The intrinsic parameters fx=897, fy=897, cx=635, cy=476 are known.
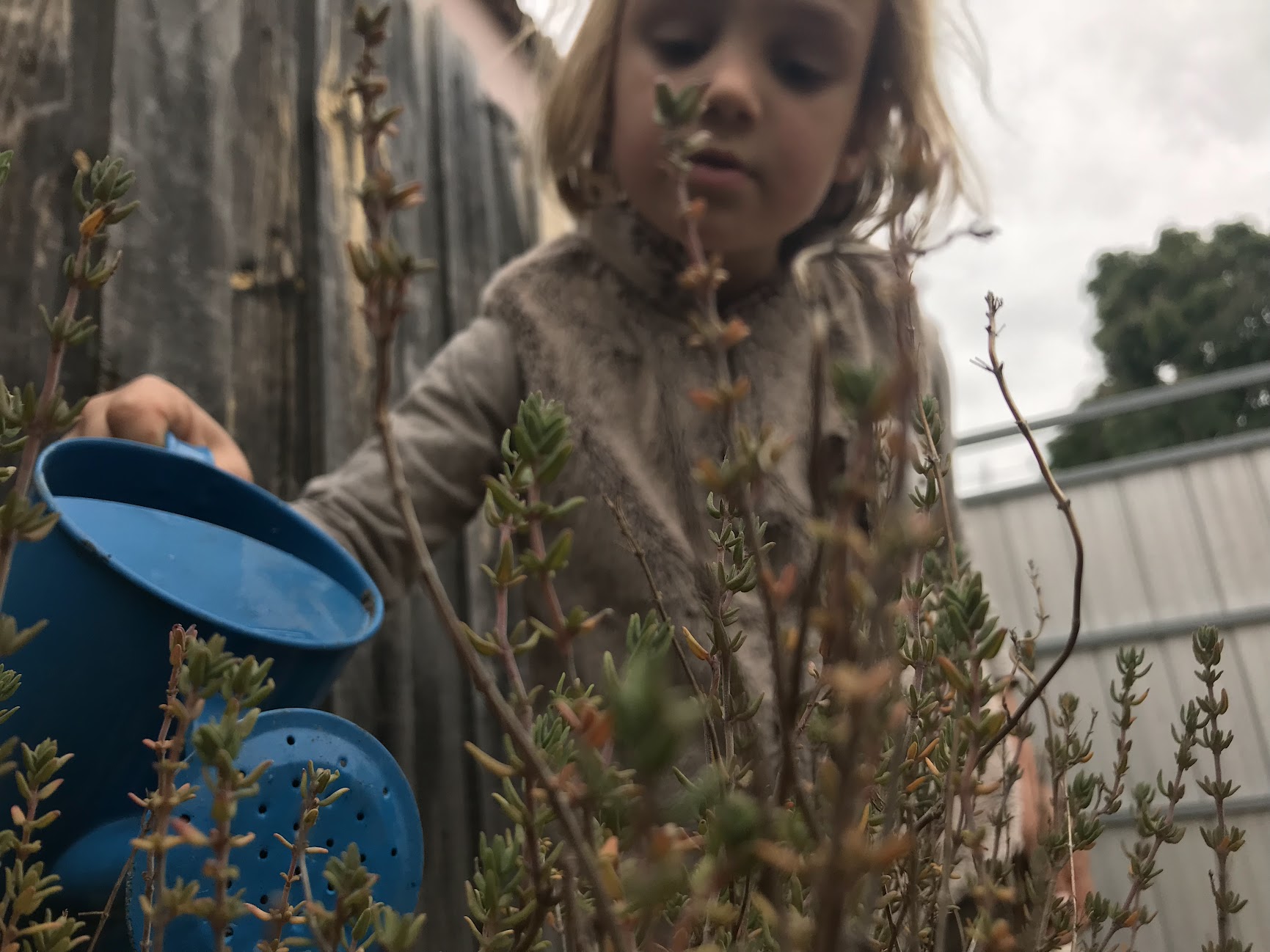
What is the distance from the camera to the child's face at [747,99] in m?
1.04

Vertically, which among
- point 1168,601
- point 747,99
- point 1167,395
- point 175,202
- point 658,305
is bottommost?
point 1168,601

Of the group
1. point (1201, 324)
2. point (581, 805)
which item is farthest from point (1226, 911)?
point (1201, 324)

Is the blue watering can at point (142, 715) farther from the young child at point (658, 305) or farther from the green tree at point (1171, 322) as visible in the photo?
the green tree at point (1171, 322)

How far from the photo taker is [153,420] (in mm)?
843

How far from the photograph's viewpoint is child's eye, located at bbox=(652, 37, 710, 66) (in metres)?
1.11

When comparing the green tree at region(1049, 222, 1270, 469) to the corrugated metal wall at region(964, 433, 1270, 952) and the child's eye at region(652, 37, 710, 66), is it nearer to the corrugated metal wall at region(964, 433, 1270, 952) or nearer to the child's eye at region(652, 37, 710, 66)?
the corrugated metal wall at region(964, 433, 1270, 952)

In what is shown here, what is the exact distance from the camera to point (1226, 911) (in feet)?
1.63

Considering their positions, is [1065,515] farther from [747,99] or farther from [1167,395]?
[1167,395]

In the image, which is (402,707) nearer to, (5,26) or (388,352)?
(5,26)

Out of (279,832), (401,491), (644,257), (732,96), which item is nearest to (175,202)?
(644,257)

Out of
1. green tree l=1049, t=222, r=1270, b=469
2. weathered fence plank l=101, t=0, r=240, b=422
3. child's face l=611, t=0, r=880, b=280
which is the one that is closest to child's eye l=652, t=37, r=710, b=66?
child's face l=611, t=0, r=880, b=280

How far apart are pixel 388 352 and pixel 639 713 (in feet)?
0.42

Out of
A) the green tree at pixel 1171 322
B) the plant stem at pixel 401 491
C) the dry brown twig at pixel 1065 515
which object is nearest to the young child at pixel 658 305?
the dry brown twig at pixel 1065 515

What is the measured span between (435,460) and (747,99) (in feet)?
1.92
